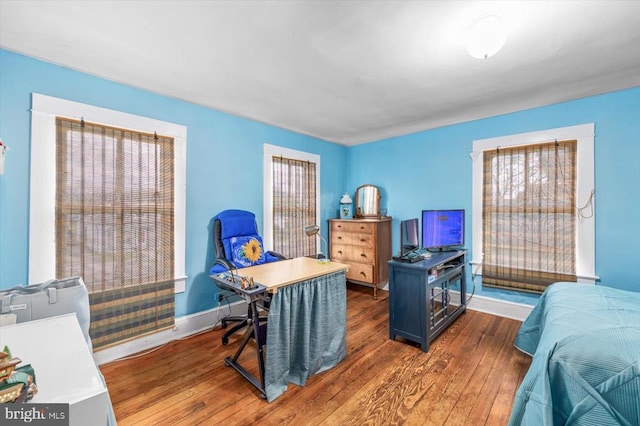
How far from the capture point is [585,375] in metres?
1.21

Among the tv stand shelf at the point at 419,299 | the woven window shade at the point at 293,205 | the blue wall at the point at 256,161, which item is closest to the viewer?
the blue wall at the point at 256,161

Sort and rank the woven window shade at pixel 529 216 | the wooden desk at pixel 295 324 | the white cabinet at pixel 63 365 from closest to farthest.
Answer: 1. the white cabinet at pixel 63 365
2. the wooden desk at pixel 295 324
3. the woven window shade at pixel 529 216

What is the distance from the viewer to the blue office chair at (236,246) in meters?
2.73

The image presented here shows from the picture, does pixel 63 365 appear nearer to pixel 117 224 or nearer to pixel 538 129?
pixel 117 224

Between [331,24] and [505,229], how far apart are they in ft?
9.84

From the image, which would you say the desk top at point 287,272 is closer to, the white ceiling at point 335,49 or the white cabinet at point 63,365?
the white cabinet at point 63,365

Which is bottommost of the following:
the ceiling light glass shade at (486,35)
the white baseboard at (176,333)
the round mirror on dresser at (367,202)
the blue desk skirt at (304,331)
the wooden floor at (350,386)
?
the wooden floor at (350,386)

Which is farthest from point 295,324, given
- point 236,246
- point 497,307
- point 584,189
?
point 584,189

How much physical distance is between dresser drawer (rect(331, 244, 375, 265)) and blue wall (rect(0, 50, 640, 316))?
24.5 inches

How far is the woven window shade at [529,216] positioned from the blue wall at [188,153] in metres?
2.36

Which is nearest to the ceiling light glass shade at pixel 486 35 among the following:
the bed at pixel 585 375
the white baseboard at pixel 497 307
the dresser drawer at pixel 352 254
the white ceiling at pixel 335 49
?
the white ceiling at pixel 335 49

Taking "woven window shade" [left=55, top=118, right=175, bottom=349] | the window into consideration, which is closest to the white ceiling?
the window

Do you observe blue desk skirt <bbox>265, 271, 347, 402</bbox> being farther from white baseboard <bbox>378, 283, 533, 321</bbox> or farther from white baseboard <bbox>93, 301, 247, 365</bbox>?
white baseboard <bbox>378, 283, 533, 321</bbox>

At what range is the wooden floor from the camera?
171cm
